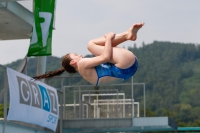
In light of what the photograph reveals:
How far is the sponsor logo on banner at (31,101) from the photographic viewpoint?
12508 mm

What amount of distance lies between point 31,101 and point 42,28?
293 cm

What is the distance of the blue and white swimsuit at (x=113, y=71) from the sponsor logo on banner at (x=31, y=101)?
18.2 feet

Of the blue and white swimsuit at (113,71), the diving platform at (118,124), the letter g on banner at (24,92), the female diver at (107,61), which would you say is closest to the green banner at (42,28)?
the letter g on banner at (24,92)

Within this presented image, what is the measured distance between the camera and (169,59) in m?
97.3

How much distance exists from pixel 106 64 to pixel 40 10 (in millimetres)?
9294

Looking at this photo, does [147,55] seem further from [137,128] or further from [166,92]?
[137,128]

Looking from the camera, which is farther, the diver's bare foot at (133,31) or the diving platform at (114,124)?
the diving platform at (114,124)

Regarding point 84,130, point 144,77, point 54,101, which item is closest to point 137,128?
point 84,130

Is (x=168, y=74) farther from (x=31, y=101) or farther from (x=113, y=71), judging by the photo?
(x=113, y=71)

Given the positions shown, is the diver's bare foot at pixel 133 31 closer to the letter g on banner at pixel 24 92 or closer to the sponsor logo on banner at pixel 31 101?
the sponsor logo on banner at pixel 31 101

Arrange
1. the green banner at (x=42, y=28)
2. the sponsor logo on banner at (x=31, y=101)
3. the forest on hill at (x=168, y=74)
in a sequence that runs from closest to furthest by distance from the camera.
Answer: the sponsor logo on banner at (x=31, y=101), the green banner at (x=42, y=28), the forest on hill at (x=168, y=74)

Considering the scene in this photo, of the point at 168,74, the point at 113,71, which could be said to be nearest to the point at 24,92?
the point at 113,71

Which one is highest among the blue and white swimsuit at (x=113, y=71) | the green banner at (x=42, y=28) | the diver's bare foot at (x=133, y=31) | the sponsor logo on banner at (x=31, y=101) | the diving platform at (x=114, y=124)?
the green banner at (x=42, y=28)

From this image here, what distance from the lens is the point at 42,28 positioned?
1577 centimetres
